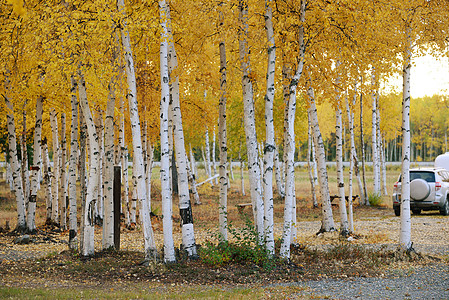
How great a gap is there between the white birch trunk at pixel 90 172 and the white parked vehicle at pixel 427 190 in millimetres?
12199

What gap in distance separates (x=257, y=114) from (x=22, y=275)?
54.7 feet

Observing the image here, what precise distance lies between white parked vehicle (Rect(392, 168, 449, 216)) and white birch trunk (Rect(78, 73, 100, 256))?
12.2 m

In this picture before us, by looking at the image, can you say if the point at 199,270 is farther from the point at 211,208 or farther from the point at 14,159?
the point at 211,208

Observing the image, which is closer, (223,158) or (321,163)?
(223,158)

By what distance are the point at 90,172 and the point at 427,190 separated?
13.1m

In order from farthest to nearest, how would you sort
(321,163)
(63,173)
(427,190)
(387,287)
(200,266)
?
1. (427,190)
2. (63,173)
3. (321,163)
4. (200,266)
5. (387,287)

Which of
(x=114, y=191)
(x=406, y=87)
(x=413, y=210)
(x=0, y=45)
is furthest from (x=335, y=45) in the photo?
(x=413, y=210)

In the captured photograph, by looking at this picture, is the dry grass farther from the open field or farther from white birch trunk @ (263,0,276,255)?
white birch trunk @ (263,0,276,255)

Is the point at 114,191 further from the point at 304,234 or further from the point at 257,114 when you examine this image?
the point at 257,114

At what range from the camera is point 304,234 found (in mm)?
13656

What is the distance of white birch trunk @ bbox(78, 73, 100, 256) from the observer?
9.25 m

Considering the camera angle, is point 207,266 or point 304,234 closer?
point 207,266

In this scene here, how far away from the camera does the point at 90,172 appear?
9211mm

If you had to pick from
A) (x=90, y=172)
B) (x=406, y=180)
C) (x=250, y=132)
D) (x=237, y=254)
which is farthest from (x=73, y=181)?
(x=406, y=180)
